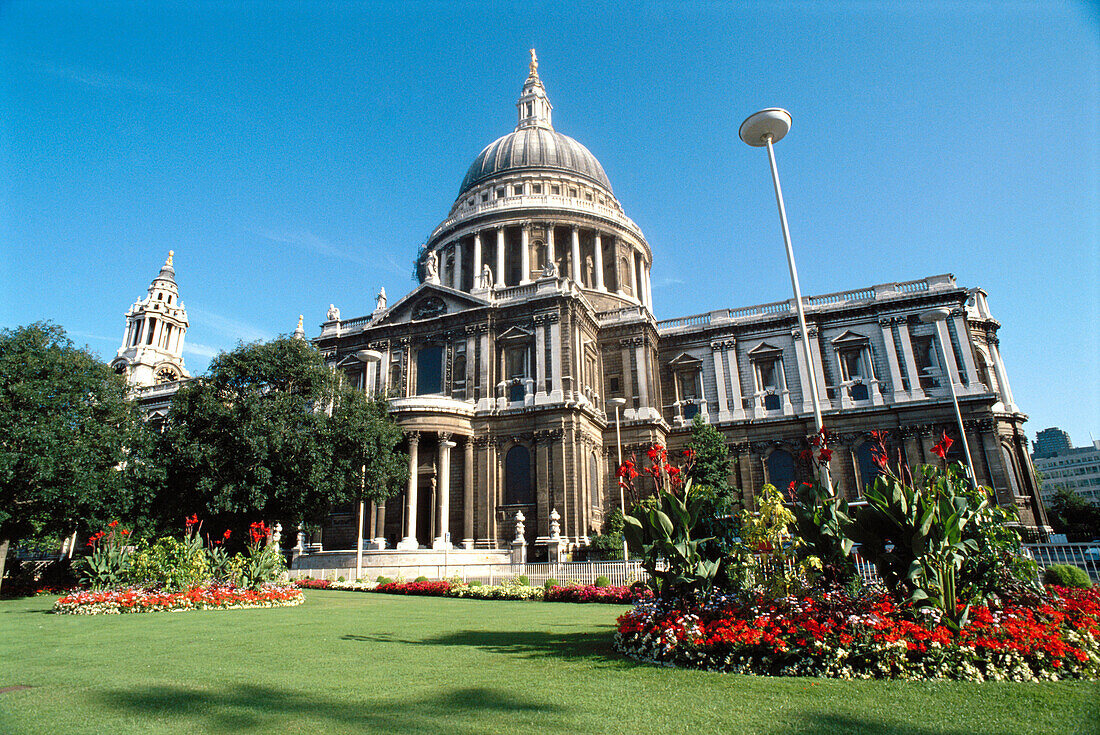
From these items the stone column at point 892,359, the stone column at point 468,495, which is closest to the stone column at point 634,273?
the stone column at point 892,359

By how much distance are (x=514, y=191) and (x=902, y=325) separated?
32808 millimetres

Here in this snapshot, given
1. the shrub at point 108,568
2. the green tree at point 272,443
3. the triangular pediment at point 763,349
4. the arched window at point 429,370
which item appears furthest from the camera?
the triangular pediment at point 763,349

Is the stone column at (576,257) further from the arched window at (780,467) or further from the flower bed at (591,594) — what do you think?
the flower bed at (591,594)

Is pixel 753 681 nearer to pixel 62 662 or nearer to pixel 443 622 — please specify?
pixel 443 622

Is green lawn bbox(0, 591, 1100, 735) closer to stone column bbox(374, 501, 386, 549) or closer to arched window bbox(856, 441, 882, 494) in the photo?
stone column bbox(374, 501, 386, 549)

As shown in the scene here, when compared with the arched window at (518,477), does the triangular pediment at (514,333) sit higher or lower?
higher

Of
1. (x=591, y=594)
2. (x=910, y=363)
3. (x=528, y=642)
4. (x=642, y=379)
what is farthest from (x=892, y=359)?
(x=528, y=642)

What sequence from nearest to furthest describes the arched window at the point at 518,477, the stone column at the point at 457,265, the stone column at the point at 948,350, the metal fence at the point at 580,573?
the metal fence at the point at 580,573
the arched window at the point at 518,477
the stone column at the point at 948,350
the stone column at the point at 457,265

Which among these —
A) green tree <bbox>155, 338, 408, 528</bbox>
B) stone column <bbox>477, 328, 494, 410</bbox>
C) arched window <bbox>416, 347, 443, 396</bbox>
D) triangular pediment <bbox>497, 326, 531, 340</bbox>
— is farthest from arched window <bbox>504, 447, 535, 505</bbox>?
arched window <bbox>416, 347, 443, 396</bbox>

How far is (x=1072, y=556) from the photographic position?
18.4 m

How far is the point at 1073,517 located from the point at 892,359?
1624 inches

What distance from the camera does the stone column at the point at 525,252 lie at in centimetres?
5006

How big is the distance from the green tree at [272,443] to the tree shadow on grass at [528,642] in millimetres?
17308

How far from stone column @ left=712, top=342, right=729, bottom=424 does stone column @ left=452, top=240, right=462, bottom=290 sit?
69.2 feet
